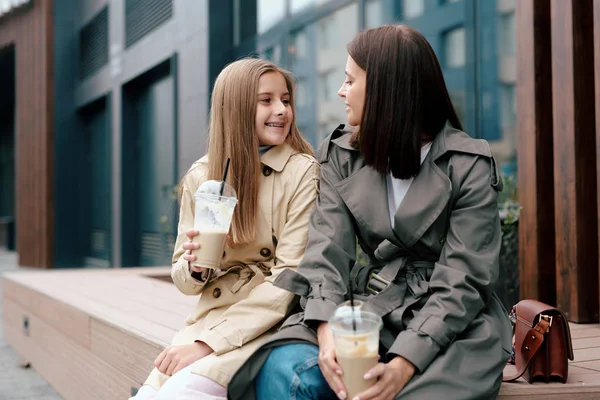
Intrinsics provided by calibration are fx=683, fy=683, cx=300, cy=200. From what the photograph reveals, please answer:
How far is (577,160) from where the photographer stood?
135 inches

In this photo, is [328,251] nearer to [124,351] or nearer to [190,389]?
[190,389]

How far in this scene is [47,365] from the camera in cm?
468

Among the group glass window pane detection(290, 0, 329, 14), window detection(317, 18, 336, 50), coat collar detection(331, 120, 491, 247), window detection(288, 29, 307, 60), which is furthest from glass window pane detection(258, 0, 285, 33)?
coat collar detection(331, 120, 491, 247)

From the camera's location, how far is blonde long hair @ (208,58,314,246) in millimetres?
2396

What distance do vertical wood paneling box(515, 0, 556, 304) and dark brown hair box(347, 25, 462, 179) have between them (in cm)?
186

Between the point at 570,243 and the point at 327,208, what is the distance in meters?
1.86

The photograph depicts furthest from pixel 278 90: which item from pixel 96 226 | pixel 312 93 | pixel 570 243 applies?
pixel 96 226

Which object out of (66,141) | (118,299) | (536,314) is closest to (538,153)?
(536,314)

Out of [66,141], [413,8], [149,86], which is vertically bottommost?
[66,141]

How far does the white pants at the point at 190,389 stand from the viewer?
6.51 feet

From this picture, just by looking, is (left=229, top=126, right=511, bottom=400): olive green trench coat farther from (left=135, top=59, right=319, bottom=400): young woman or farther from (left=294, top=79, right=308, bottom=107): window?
(left=294, top=79, right=308, bottom=107): window

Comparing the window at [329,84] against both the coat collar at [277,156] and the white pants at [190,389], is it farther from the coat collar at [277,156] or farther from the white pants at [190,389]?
the white pants at [190,389]

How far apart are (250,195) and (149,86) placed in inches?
345

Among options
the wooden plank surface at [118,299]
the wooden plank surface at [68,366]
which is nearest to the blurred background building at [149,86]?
the wooden plank surface at [118,299]
